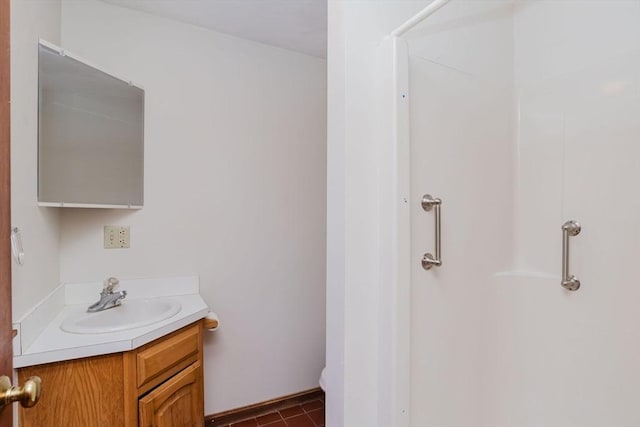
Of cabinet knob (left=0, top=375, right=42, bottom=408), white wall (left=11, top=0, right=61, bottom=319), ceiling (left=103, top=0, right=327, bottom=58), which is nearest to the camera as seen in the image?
cabinet knob (left=0, top=375, right=42, bottom=408)

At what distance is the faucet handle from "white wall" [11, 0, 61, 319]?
24 centimetres

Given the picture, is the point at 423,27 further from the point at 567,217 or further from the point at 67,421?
the point at 67,421

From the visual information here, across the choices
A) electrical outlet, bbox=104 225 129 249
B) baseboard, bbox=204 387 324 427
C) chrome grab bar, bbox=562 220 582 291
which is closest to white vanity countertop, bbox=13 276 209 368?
electrical outlet, bbox=104 225 129 249

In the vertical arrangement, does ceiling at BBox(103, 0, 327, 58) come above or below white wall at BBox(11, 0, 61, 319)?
above

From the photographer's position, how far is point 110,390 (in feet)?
3.91

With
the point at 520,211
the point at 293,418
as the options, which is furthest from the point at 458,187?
the point at 293,418

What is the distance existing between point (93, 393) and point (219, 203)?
1.13 m

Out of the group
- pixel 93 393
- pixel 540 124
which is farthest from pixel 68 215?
pixel 540 124

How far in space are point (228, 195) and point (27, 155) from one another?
0.99 meters

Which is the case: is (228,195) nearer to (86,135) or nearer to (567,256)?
(86,135)

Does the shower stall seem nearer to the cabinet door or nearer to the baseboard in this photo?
the cabinet door

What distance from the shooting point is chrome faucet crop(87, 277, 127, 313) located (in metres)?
1.57

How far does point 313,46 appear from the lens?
2191 mm

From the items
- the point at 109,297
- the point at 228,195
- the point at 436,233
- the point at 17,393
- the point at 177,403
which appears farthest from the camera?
the point at 228,195
